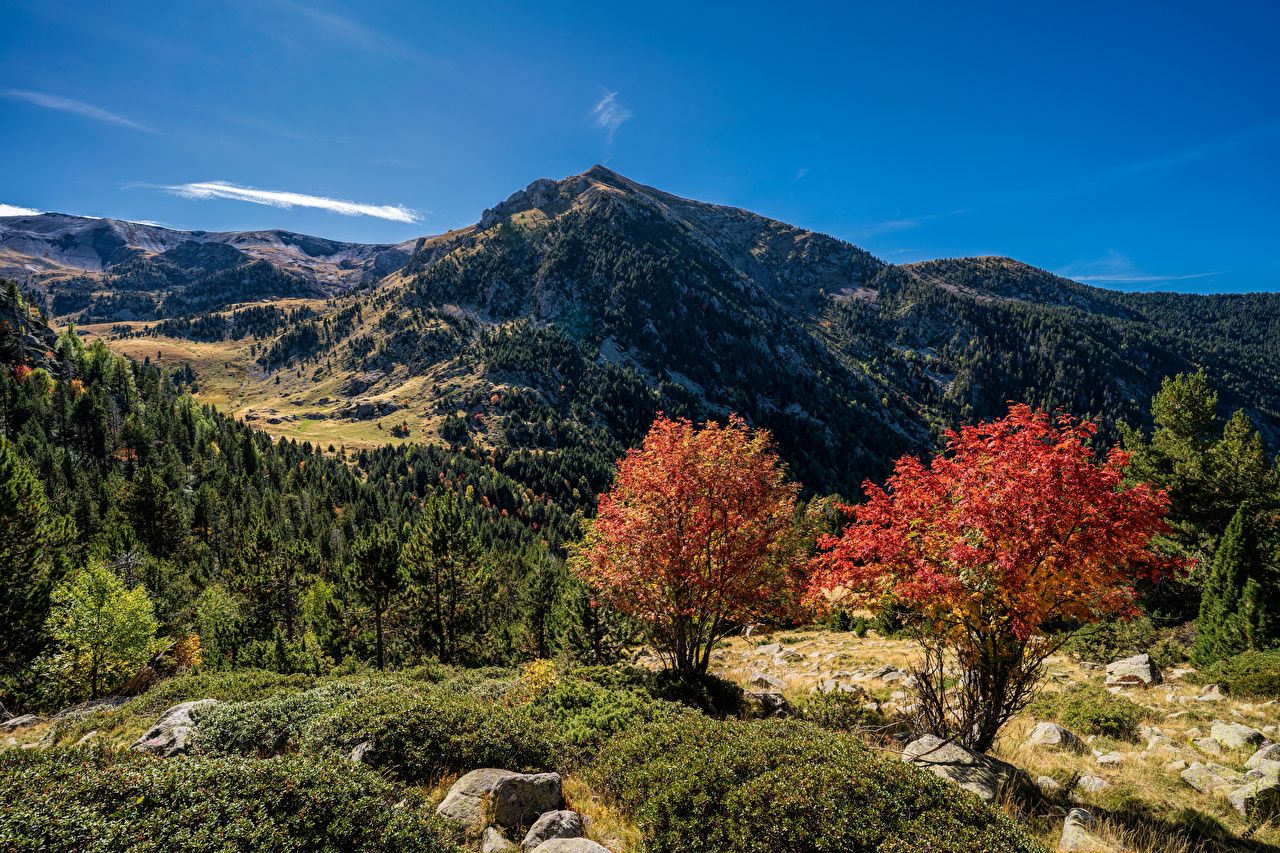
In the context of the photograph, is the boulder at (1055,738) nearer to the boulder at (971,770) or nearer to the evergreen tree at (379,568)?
the boulder at (971,770)

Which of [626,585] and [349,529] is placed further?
[349,529]

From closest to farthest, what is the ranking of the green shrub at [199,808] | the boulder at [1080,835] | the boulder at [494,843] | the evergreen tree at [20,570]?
the green shrub at [199,808], the boulder at [1080,835], the boulder at [494,843], the evergreen tree at [20,570]

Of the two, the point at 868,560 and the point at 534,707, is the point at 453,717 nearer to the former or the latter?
the point at 534,707

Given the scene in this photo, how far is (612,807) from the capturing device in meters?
11.0

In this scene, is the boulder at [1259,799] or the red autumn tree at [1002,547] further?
the red autumn tree at [1002,547]

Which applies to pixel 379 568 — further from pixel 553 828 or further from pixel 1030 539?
pixel 1030 539

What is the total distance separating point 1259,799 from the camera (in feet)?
34.7

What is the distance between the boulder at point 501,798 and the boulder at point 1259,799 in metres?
14.0

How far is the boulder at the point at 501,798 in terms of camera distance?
33.0 feet

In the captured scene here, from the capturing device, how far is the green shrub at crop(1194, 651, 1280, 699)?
18.7 metres

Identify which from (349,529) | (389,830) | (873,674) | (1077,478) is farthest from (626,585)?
(349,529)

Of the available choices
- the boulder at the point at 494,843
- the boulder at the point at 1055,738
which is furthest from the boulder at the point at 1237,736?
the boulder at the point at 494,843

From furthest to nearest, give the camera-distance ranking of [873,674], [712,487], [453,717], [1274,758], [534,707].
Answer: [873,674], [712,487], [534,707], [453,717], [1274,758]

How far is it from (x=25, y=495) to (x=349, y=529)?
92.5 m
